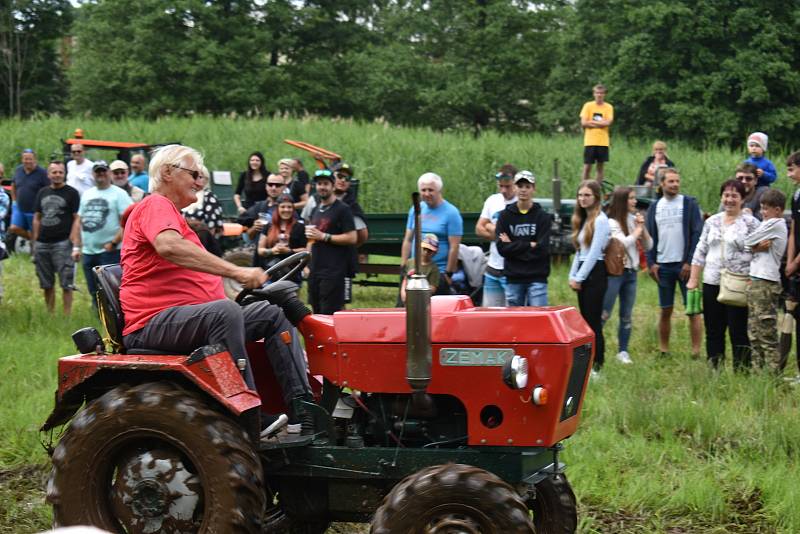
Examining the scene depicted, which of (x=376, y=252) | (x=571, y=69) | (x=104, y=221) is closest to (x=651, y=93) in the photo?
(x=571, y=69)

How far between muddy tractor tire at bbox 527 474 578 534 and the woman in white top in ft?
15.5

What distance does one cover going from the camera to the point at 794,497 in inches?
247

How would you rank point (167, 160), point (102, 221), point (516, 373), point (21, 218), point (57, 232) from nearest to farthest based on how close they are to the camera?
point (516, 373)
point (167, 160)
point (102, 221)
point (57, 232)
point (21, 218)

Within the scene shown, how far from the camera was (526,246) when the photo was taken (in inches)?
379

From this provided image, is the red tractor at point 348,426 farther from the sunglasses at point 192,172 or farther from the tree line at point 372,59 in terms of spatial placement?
the tree line at point 372,59

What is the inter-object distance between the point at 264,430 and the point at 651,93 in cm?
3074

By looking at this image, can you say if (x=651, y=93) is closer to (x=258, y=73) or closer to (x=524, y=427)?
(x=258, y=73)

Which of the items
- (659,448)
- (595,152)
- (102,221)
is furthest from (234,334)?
(595,152)

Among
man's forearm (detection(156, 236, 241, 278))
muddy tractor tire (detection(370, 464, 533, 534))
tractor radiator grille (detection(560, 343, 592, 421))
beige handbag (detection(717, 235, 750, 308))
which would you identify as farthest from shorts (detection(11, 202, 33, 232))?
muddy tractor tire (detection(370, 464, 533, 534))

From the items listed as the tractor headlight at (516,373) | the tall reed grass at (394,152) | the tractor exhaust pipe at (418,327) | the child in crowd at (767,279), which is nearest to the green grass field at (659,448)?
the child in crowd at (767,279)

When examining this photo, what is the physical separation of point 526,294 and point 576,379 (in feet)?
15.2

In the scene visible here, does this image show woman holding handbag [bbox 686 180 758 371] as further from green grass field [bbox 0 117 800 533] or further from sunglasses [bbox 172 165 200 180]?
sunglasses [bbox 172 165 200 180]

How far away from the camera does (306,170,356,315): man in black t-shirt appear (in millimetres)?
10484

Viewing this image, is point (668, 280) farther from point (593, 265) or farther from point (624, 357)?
point (593, 265)
